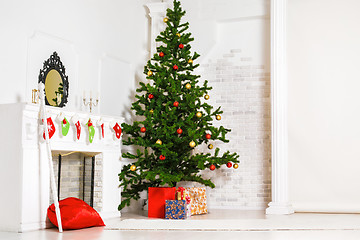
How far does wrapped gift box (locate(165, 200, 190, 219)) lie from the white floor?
0.46ft

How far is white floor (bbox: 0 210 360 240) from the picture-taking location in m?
3.96

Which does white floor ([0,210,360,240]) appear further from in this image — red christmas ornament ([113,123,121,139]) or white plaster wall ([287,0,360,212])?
red christmas ornament ([113,123,121,139])

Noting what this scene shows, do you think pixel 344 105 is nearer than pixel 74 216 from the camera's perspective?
No

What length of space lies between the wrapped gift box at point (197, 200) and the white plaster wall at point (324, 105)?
118cm

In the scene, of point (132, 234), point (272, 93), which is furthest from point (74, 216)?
point (272, 93)

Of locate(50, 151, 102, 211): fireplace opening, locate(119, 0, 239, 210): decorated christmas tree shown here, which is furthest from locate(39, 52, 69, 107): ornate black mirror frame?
locate(119, 0, 239, 210): decorated christmas tree

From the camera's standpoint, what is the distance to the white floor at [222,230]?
13.0 ft

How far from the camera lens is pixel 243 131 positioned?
661 cm

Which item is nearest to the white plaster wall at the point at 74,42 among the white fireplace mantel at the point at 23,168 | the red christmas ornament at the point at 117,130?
the white fireplace mantel at the point at 23,168

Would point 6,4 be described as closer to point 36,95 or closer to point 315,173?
point 36,95

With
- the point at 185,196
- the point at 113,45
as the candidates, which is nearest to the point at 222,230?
the point at 185,196

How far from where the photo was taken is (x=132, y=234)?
413cm

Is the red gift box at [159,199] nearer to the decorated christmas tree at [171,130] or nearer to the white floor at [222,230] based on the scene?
the decorated christmas tree at [171,130]

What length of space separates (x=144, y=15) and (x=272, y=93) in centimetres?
210
